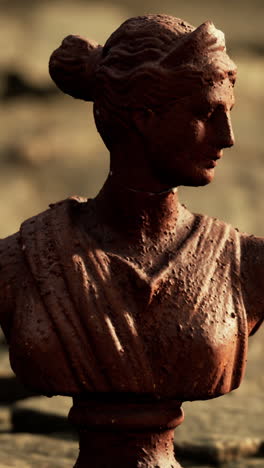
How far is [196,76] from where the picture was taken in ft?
10.3

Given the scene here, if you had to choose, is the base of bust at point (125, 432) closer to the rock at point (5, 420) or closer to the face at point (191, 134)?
the face at point (191, 134)

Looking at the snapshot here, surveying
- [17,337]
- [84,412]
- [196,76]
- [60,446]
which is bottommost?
[60,446]

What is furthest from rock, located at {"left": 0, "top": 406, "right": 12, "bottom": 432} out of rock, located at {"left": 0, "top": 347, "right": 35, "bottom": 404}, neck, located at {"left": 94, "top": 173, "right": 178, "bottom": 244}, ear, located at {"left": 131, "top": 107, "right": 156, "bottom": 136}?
ear, located at {"left": 131, "top": 107, "right": 156, "bottom": 136}

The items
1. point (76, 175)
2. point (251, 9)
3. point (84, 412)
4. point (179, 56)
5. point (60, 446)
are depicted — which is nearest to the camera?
point (179, 56)

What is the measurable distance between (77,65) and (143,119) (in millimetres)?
301

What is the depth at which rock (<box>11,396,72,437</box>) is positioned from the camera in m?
5.10

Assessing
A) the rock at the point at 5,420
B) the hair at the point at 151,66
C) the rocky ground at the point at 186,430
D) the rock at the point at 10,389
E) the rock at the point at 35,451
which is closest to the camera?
the hair at the point at 151,66

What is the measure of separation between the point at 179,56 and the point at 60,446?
2.20 metres

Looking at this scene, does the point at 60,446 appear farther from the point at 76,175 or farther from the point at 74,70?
the point at 76,175

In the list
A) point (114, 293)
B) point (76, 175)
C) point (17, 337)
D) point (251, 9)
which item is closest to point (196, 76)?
point (114, 293)

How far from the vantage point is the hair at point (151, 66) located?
10.3 ft

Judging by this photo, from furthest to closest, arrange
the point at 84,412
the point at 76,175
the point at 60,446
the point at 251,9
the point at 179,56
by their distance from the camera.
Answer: the point at 251,9
the point at 76,175
the point at 60,446
the point at 84,412
the point at 179,56

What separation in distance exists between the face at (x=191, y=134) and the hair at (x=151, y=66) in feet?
0.11

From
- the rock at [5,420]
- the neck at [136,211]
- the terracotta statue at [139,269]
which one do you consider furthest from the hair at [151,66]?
the rock at [5,420]
